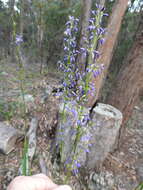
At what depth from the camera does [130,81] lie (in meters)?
2.71

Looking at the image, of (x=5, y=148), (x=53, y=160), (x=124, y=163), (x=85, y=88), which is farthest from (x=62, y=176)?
(x=85, y=88)

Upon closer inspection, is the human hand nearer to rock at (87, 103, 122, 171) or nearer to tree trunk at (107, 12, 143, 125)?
rock at (87, 103, 122, 171)

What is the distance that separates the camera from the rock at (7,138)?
7.23 feet

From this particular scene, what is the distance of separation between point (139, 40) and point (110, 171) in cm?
246

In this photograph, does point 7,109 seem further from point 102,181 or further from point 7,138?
point 102,181

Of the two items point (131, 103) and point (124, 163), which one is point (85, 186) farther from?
point (131, 103)

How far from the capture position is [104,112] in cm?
232

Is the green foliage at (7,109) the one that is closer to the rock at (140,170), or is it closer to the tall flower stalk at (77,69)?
the tall flower stalk at (77,69)

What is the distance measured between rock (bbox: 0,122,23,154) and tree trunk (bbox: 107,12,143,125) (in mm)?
1957

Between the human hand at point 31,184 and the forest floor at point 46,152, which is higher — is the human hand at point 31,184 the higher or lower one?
the higher one

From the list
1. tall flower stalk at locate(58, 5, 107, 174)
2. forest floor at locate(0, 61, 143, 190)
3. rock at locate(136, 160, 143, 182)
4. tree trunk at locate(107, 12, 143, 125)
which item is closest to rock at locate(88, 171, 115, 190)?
forest floor at locate(0, 61, 143, 190)

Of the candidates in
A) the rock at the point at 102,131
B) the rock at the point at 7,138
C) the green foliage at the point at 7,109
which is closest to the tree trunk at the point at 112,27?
the rock at the point at 102,131

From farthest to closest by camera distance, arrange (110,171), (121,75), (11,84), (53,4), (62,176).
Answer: (53,4)
(11,84)
(121,75)
(110,171)
(62,176)

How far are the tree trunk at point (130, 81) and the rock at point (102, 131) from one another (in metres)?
0.51
